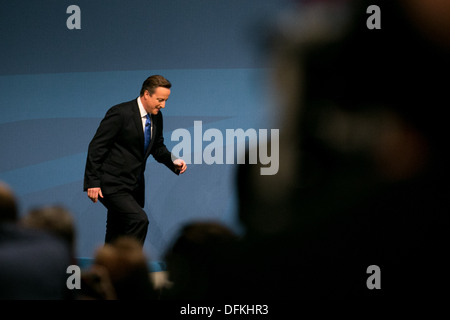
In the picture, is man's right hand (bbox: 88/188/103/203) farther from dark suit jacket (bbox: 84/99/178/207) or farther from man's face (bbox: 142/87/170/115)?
man's face (bbox: 142/87/170/115)

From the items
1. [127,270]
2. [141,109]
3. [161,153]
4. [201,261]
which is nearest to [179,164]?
[161,153]

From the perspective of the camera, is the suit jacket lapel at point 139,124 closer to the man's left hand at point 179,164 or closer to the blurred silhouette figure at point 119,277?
the man's left hand at point 179,164

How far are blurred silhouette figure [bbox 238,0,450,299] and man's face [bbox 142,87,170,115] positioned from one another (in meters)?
2.38

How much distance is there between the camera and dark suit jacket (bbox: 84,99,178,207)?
2.59 m

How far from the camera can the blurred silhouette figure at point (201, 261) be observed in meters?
0.35

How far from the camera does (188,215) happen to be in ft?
11.6

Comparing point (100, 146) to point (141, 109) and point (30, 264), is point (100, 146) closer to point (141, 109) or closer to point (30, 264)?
point (141, 109)

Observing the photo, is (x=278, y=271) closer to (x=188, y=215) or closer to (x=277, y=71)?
(x=277, y=71)

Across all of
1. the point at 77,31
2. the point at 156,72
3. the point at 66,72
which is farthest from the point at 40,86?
the point at 156,72

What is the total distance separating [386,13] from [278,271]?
0.73 ft

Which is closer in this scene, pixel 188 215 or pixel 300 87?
pixel 300 87

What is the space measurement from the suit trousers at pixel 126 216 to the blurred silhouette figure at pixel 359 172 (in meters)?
2.27

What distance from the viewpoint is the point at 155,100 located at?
107 inches

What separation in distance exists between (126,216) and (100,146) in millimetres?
423
